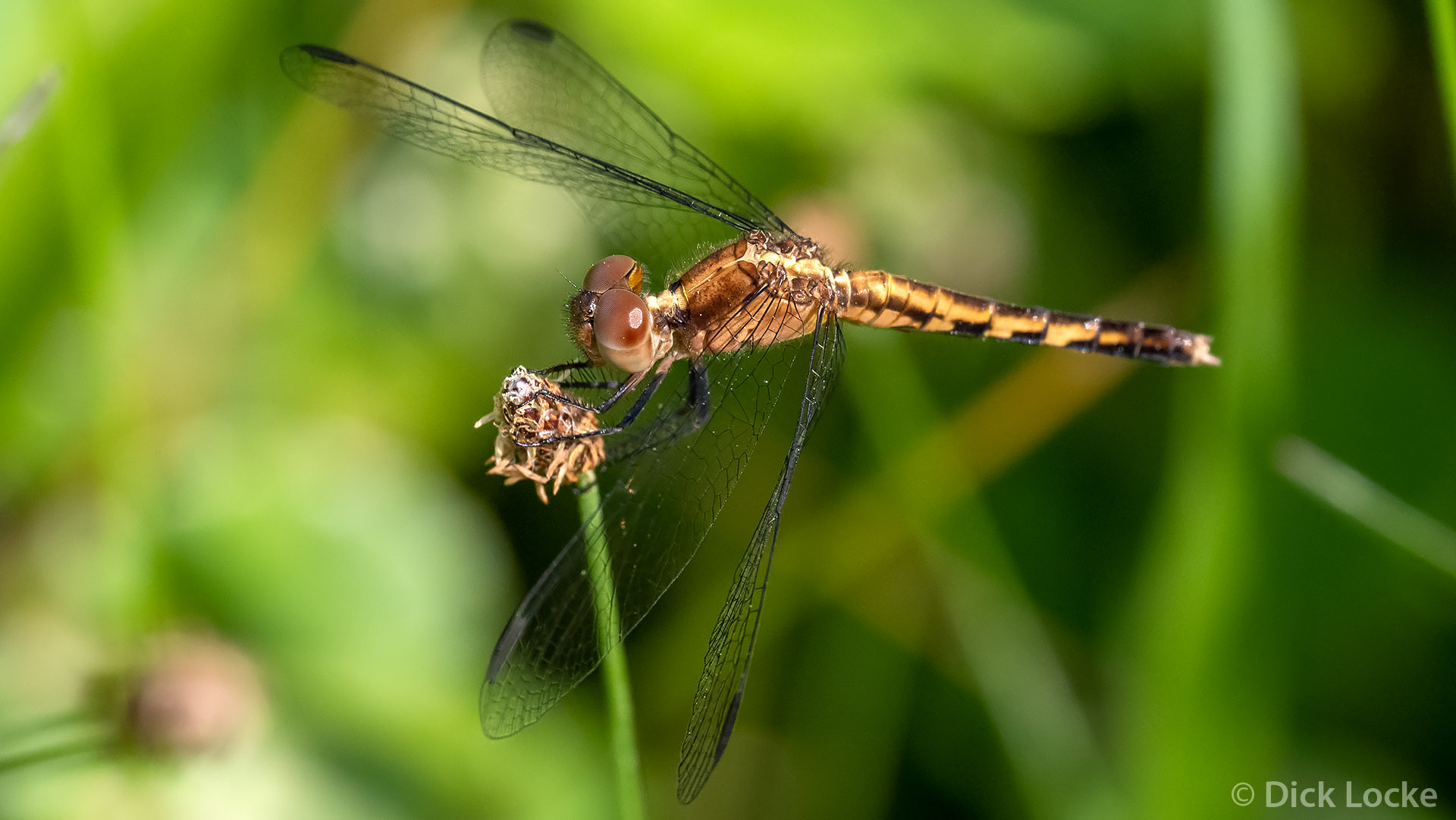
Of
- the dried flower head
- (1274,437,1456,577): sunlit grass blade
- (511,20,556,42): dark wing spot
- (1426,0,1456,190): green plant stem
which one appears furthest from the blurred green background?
the dried flower head

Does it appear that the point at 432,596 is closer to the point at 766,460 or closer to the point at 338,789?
the point at 338,789

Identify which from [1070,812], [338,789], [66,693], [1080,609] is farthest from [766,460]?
[66,693]

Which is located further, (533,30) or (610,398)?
(533,30)

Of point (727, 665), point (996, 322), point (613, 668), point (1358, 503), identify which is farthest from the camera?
point (996, 322)

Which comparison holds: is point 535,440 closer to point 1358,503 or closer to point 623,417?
point 623,417

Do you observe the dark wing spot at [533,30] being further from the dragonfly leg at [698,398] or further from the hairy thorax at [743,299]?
the dragonfly leg at [698,398]

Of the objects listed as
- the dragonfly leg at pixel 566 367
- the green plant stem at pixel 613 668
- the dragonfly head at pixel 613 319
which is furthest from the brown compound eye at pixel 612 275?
the green plant stem at pixel 613 668

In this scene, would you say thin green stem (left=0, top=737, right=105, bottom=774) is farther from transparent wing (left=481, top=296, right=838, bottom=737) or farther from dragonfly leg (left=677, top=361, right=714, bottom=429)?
dragonfly leg (left=677, top=361, right=714, bottom=429)

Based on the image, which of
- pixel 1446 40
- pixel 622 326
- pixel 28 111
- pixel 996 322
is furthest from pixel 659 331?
pixel 1446 40
